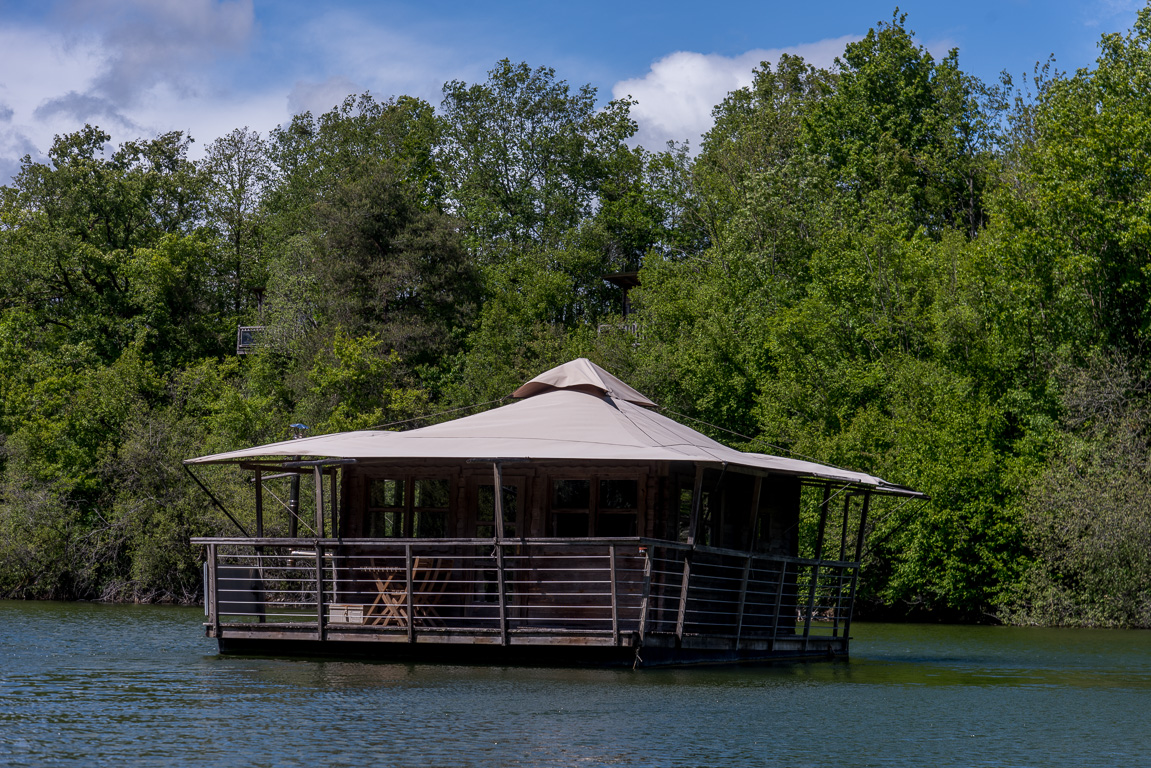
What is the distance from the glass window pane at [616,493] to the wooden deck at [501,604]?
73cm

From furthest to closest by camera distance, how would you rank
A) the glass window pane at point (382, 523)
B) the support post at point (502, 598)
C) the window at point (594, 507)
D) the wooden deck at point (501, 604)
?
the glass window pane at point (382, 523)
the window at point (594, 507)
the wooden deck at point (501, 604)
the support post at point (502, 598)

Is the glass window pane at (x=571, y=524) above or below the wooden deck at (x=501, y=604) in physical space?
above

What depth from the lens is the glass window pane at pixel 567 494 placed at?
20.3 meters

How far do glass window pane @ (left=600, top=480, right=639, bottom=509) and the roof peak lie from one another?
221 centimetres

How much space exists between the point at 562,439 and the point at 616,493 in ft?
5.73

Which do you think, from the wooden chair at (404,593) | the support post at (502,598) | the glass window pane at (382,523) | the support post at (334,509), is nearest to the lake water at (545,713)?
the support post at (502,598)

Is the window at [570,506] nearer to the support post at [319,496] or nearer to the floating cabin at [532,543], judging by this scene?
the floating cabin at [532,543]

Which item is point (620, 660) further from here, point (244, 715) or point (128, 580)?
point (128, 580)

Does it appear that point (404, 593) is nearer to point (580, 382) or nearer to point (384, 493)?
point (384, 493)

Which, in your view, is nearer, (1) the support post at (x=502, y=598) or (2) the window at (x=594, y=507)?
(1) the support post at (x=502, y=598)

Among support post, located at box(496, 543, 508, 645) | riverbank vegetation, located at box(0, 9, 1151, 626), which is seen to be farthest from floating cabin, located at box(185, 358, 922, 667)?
riverbank vegetation, located at box(0, 9, 1151, 626)

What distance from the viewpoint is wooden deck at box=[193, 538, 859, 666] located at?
1794 centimetres

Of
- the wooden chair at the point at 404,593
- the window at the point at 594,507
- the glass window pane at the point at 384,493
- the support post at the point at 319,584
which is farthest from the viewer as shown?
the glass window pane at the point at 384,493

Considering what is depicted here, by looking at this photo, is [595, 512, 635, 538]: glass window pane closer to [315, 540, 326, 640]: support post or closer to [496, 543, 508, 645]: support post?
[496, 543, 508, 645]: support post
